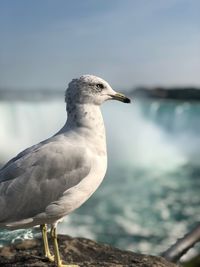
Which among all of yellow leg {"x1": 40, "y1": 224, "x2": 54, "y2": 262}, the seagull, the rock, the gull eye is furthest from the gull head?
the rock

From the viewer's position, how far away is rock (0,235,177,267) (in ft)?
16.4

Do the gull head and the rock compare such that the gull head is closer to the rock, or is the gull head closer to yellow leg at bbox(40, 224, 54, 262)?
yellow leg at bbox(40, 224, 54, 262)

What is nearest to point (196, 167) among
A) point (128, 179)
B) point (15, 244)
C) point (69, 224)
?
point (128, 179)

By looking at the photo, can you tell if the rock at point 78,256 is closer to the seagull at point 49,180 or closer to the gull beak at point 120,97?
the seagull at point 49,180

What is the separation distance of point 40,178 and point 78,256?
1.12 meters

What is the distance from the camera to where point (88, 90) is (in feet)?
15.6

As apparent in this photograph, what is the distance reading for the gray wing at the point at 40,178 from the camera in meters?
4.50

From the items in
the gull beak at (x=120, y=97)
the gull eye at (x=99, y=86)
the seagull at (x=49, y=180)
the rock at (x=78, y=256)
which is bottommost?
the rock at (x=78, y=256)

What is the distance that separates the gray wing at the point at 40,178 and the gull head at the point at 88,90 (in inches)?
16.6

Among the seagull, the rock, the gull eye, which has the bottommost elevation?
the rock

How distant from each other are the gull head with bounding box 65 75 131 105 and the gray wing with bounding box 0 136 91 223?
1.38 ft

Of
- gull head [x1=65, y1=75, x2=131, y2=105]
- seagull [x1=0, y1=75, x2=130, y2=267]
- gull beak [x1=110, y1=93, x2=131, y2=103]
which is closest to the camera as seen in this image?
seagull [x1=0, y1=75, x2=130, y2=267]

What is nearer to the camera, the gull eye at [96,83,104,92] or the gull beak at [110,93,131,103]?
the gull eye at [96,83,104,92]

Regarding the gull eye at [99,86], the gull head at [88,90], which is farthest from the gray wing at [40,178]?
the gull eye at [99,86]
